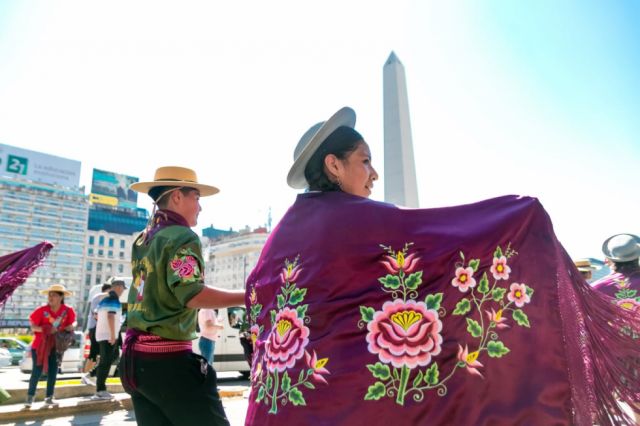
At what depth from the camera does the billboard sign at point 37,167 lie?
74.5 metres

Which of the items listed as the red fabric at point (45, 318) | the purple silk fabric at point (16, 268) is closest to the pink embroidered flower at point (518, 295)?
the purple silk fabric at point (16, 268)

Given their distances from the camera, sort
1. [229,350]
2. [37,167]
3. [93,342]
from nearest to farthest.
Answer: [93,342] < [229,350] < [37,167]

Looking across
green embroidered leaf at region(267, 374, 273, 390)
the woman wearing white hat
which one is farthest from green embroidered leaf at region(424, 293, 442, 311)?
the woman wearing white hat

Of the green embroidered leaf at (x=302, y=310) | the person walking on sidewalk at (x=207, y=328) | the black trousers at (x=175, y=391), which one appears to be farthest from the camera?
the person walking on sidewalk at (x=207, y=328)

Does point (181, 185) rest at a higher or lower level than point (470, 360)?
higher

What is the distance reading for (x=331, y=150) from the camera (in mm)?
1756

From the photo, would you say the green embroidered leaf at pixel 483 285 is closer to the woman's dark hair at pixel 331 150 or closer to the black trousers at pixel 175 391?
the woman's dark hair at pixel 331 150

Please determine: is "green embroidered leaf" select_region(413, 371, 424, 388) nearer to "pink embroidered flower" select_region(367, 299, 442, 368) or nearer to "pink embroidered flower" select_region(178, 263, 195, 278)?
"pink embroidered flower" select_region(367, 299, 442, 368)

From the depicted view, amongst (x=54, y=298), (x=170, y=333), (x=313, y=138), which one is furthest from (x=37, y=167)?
(x=313, y=138)

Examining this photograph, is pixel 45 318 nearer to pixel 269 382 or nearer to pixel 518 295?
pixel 269 382

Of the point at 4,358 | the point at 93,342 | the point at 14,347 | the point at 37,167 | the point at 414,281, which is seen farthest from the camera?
the point at 37,167

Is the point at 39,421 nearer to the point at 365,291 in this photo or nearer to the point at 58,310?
the point at 58,310

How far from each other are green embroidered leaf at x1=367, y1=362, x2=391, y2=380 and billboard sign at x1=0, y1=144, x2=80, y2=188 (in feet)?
278

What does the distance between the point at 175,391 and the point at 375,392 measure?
1225 mm
